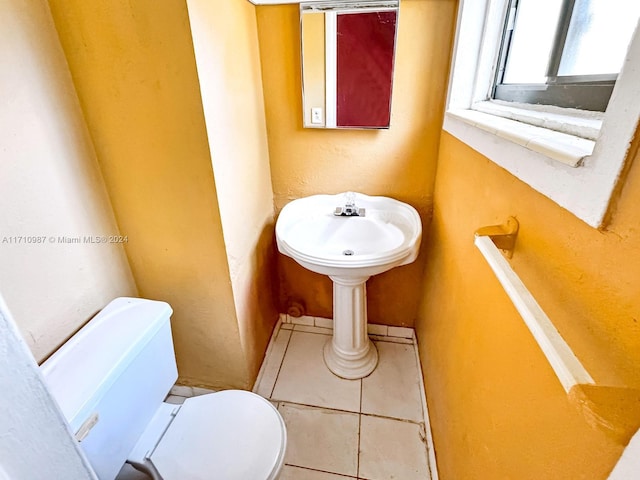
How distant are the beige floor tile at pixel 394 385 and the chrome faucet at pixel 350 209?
0.82 meters

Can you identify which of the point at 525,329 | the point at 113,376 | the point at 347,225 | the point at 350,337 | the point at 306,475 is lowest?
the point at 306,475

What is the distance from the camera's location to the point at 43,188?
34.9 inches

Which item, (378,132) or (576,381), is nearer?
(576,381)

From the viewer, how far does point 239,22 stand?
1151 mm

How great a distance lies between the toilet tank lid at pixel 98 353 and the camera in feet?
2.51

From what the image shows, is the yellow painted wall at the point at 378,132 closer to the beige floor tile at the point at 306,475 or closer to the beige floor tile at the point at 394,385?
the beige floor tile at the point at 394,385

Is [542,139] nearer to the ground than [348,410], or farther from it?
farther from it

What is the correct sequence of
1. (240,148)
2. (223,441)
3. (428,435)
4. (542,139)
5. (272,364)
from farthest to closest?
(272,364), (428,435), (240,148), (223,441), (542,139)

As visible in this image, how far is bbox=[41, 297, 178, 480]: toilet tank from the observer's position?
0.78m

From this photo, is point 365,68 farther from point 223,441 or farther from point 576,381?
point 223,441

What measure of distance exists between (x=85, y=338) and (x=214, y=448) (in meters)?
0.51

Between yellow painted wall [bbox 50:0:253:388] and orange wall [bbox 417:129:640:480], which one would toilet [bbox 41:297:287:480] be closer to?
yellow painted wall [bbox 50:0:253:388]

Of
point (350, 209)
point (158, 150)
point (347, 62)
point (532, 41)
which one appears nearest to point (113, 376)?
point (158, 150)

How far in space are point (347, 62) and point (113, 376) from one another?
1358 millimetres
